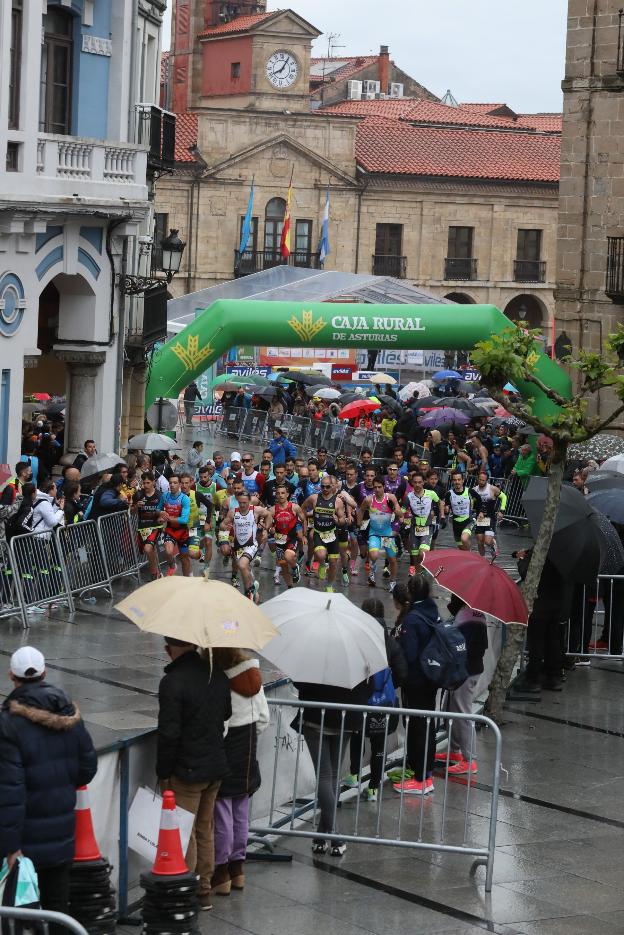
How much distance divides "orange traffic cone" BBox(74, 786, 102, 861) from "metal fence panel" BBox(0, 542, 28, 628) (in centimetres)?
779

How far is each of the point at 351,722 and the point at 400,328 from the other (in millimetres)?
17268

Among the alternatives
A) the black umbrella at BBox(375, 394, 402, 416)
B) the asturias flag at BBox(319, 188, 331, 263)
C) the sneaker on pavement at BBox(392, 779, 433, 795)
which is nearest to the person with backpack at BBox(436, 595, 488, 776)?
the sneaker on pavement at BBox(392, 779, 433, 795)

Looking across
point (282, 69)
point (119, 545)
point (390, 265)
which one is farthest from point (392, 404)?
point (282, 69)

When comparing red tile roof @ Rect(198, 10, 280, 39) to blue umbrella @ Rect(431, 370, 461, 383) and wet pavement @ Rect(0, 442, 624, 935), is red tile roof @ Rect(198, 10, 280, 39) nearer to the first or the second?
blue umbrella @ Rect(431, 370, 461, 383)

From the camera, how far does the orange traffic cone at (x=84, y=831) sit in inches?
318

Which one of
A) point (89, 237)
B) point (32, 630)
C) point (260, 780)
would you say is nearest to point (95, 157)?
point (89, 237)

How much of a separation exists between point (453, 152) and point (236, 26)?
11218 mm

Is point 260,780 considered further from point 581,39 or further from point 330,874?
point 581,39

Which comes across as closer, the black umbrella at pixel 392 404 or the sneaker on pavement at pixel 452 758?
the sneaker on pavement at pixel 452 758

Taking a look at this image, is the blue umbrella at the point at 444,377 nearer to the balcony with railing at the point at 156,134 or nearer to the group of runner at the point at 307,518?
the balcony with railing at the point at 156,134

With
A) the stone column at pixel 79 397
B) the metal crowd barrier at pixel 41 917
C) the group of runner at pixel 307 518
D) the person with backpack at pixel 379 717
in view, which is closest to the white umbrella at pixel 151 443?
the stone column at pixel 79 397

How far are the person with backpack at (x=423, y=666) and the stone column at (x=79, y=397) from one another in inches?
506

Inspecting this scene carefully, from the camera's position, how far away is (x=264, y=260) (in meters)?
67.3

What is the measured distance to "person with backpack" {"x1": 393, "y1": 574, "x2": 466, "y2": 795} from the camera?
11172mm
